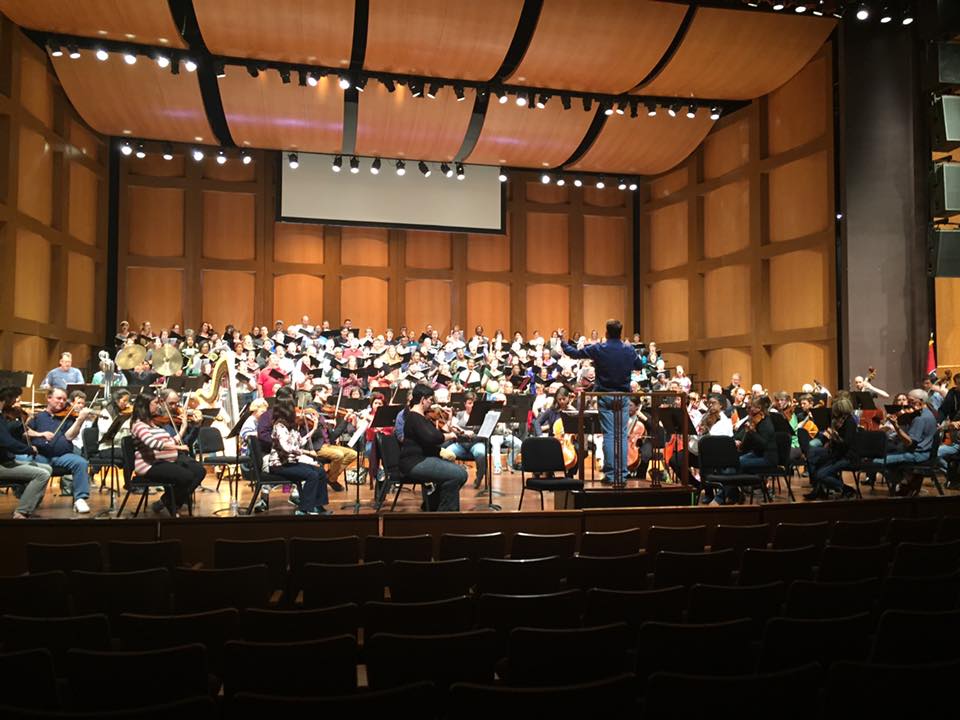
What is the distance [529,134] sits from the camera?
17.0m

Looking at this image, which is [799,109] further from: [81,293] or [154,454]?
[81,293]

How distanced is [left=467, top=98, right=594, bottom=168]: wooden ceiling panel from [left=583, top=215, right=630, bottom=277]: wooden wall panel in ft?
10.1

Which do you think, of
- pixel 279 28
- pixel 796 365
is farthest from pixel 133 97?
pixel 796 365

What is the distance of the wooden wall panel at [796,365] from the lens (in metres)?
15.0

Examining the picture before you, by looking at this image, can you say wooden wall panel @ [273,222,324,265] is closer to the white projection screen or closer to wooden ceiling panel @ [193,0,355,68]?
the white projection screen

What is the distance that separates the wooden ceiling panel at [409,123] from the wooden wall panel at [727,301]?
21.1ft

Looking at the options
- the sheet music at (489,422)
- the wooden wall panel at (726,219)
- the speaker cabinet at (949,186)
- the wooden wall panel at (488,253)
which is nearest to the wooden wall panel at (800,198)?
the wooden wall panel at (726,219)

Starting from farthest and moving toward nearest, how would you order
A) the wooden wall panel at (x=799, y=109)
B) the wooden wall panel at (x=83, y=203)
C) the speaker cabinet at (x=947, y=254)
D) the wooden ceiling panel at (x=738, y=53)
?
the wooden wall panel at (x=83, y=203) < the wooden wall panel at (x=799, y=109) < the wooden ceiling panel at (x=738, y=53) < the speaker cabinet at (x=947, y=254)

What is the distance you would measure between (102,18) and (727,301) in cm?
1306

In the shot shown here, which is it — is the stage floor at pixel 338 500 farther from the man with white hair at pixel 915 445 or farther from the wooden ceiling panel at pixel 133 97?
the wooden ceiling panel at pixel 133 97

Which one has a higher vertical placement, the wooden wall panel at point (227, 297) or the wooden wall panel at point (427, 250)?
the wooden wall panel at point (427, 250)

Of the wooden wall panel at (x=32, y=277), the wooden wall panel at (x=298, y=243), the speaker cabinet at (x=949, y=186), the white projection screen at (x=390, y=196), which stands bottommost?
the wooden wall panel at (x=32, y=277)

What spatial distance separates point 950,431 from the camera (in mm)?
9508

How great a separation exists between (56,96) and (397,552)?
14136mm
